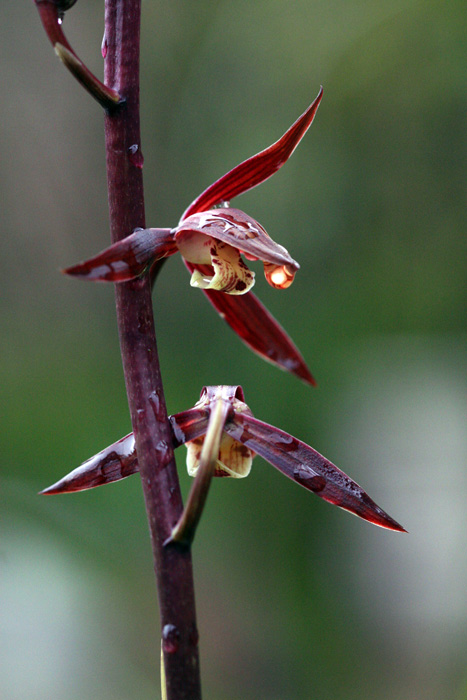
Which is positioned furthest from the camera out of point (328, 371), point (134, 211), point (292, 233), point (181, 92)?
point (181, 92)

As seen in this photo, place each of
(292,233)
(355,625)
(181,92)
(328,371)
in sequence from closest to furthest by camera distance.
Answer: (355,625) → (328,371) → (292,233) → (181,92)

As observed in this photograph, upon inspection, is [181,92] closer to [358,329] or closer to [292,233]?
[292,233]

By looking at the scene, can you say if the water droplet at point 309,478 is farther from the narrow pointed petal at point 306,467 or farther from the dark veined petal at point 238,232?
the dark veined petal at point 238,232

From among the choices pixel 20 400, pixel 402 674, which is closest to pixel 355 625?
pixel 402 674

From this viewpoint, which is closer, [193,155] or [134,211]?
[134,211]

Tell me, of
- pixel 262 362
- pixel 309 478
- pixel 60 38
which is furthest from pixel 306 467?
pixel 262 362

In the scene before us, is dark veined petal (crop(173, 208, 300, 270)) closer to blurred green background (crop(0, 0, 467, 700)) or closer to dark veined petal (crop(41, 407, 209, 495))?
dark veined petal (crop(41, 407, 209, 495))
